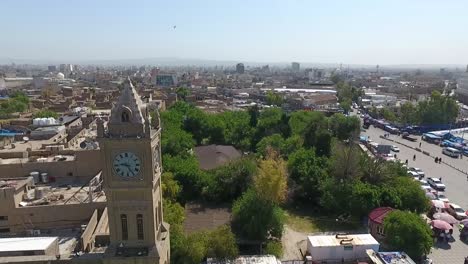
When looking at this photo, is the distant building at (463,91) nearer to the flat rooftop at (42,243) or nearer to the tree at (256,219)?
the tree at (256,219)

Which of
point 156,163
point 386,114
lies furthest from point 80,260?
point 386,114

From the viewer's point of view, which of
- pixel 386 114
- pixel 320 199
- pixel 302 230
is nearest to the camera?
pixel 302 230

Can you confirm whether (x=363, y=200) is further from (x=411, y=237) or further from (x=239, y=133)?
(x=239, y=133)

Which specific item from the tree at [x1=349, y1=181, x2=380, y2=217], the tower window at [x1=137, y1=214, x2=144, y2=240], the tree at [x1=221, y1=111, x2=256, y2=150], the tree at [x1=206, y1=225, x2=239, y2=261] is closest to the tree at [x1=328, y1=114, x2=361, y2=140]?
the tree at [x1=221, y1=111, x2=256, y2=150]

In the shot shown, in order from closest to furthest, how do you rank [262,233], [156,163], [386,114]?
1. [156,163]
2. [262,233]
3. [386,114]

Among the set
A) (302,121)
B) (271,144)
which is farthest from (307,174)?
(302,121)

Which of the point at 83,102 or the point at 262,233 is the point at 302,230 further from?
the point at 83,102
